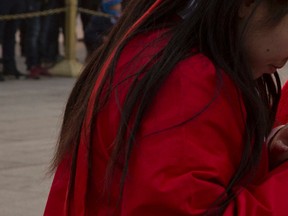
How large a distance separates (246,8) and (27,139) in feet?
19.0

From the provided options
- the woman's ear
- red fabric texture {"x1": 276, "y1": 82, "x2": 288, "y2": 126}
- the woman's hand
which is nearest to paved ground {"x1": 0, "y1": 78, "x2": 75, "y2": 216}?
red fabric texture {"x1": 276, "y1": 82, "x2": 288, "y2": 126}

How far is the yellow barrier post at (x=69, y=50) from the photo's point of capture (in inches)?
488

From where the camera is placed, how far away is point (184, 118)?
180 centimetres

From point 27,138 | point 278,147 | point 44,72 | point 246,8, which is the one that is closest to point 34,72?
point 44,72

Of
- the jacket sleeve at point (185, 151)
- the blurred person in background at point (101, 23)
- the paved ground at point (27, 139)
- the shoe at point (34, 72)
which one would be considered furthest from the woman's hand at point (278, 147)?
the shoe at point (34, 72)

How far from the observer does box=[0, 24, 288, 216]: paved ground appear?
5.59 metres

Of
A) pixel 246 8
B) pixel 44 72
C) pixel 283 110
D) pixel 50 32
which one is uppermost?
pixel 246 8

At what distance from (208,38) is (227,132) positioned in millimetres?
185

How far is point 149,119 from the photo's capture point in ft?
5.99

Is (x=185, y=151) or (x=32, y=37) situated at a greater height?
(x=185, y=151)

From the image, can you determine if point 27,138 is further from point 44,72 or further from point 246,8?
point 246,8

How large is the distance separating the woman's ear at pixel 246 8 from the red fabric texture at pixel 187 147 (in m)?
0.11

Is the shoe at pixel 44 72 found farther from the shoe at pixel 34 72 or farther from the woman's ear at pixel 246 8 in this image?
the woman's ear at pixel 246 8

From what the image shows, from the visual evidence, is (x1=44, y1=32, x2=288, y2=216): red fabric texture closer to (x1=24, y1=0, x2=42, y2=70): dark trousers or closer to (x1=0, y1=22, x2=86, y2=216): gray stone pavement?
(x1=0, y1=22, x2=86, y2=216): gray stone pavement
